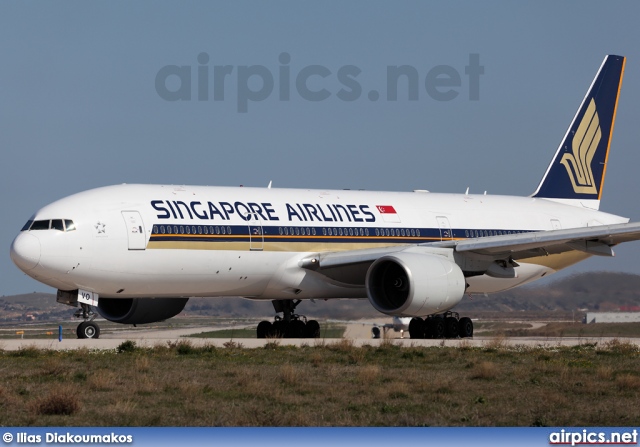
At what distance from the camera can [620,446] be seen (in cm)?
1131

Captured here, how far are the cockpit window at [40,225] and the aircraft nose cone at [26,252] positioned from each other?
31 centimetres

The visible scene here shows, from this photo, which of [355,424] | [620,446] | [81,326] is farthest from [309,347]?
[620,446]

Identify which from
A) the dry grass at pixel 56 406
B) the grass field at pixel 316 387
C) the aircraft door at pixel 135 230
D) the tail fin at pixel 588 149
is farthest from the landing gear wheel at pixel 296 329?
the dry grass at pixel 56 406

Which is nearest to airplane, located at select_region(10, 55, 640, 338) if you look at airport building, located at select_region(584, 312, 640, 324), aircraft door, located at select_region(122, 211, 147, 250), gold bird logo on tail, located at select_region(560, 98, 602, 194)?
aircraft door, located at select_region(122, 211, 147, 250)

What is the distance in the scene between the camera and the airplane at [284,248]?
2497cm

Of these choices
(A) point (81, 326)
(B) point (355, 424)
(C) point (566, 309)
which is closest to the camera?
(B) point (355, 424)

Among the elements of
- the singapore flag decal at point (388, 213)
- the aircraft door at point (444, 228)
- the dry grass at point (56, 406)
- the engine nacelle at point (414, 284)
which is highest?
the singapore flag decal at point (388, 213)

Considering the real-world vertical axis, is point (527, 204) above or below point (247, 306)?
above

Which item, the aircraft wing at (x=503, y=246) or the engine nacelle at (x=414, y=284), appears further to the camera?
the aircraft wing at (x=503, y=246)

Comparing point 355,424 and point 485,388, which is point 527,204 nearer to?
point 485,388

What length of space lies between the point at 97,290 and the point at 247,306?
20941 mm

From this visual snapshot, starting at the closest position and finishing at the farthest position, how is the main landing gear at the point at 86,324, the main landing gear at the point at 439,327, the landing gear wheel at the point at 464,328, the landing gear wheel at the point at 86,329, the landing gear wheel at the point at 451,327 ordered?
the main landing gear at the point at 86,324 → the landing gear wheel at the point at 86,329 → the main landing gear at the point at 439,327 → the landing gear wheel at the point at 451,327 → the landing gear wheel at the point at 464,328

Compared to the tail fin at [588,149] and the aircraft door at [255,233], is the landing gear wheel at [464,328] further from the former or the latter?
the tail fin at [588,149]

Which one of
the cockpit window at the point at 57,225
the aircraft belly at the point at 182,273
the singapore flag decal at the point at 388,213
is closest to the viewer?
the cockpit window at the point at 57,225
